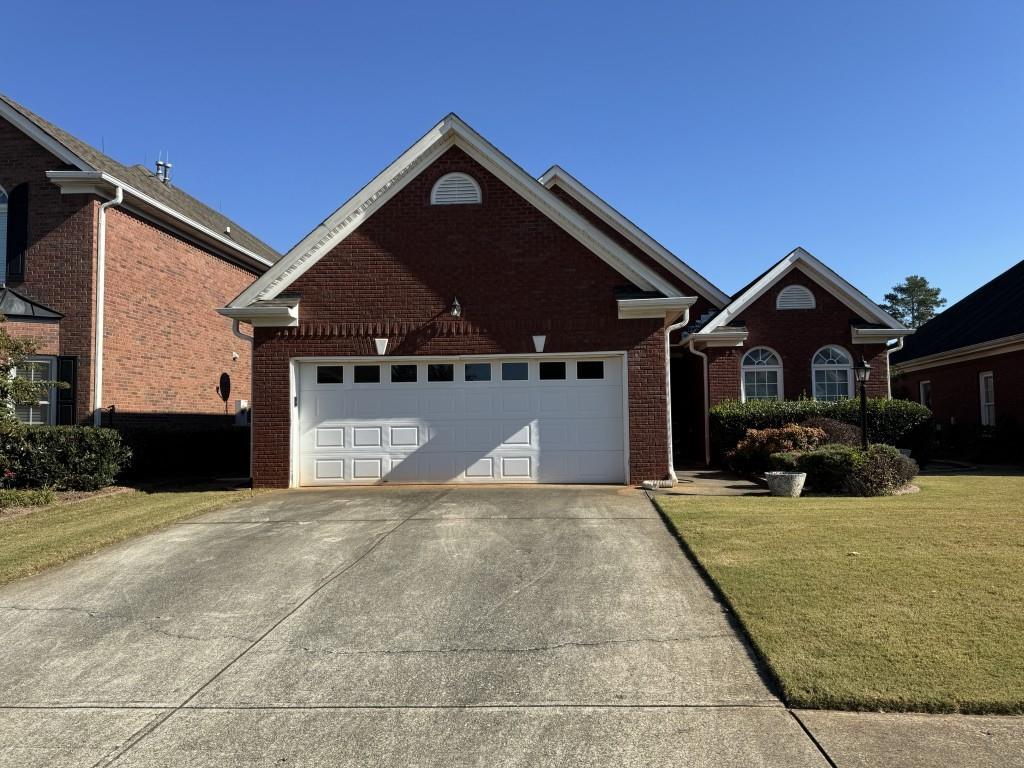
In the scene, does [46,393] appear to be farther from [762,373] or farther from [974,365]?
[974,365]

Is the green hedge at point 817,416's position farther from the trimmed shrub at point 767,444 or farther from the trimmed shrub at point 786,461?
the trimmed shrub at point 786,461

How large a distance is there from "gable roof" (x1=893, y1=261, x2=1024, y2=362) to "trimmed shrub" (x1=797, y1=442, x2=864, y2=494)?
412 inches

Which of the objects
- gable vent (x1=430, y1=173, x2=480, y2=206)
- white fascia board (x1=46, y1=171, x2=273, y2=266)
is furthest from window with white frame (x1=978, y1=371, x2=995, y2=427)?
white fascia board (x1=46, y1=171, x2=273, y2=266)

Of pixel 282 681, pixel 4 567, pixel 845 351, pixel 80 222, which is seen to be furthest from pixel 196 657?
pixel 845 351

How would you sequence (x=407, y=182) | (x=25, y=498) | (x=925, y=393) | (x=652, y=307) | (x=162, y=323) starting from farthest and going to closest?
1. (x=925, y=393)
2. (x=162, y=323)
3. (x=407, y=182)
4. (x=652, y=307)
5. (x=25, y=498)

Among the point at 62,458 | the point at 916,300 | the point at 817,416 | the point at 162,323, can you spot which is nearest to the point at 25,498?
the point at 62,458

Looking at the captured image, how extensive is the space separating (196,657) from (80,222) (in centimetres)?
1255

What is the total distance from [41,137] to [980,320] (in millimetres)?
26022

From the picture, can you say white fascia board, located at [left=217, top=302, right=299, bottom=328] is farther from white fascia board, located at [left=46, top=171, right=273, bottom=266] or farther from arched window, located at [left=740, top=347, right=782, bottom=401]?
arched window, located at [left=740, top=347, right=782, bottom=401]

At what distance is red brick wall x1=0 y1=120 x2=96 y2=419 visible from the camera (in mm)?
13820

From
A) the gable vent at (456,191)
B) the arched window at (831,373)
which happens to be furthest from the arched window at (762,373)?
the gable vent at (456,191)

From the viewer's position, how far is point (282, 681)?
435 centimetres

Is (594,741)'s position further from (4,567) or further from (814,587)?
(4,567)

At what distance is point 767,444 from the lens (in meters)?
13.6
